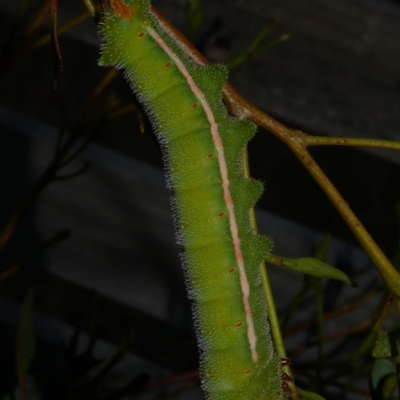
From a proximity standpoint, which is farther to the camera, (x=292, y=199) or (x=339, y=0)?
(x=292, y=199)

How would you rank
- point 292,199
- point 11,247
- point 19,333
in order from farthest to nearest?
point 292,199
point 11,247
point 19,333

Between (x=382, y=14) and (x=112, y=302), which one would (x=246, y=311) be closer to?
(x=382, y=14)

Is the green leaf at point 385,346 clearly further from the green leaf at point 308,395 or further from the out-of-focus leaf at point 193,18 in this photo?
the out-of-focus leaf at point 193,18

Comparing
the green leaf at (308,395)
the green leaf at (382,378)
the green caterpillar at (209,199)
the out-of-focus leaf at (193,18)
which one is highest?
the out-of-focus leaf at (193,18)

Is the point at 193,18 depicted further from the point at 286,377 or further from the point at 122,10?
the point at 286,377

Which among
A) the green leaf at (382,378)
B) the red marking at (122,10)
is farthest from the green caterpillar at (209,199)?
the green leaf at (382,378)

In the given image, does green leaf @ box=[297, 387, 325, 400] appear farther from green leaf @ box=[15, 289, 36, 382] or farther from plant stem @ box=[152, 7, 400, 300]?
green leaf @ box=[15, 289, 36, 382]

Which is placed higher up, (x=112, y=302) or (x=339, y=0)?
(x=339, y=0)

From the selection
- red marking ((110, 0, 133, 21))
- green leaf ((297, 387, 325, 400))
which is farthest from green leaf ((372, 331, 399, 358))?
red marking ((110, 0, 133, 21))

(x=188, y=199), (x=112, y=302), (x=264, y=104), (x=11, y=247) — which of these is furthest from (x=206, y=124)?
(x=112, y=302)
